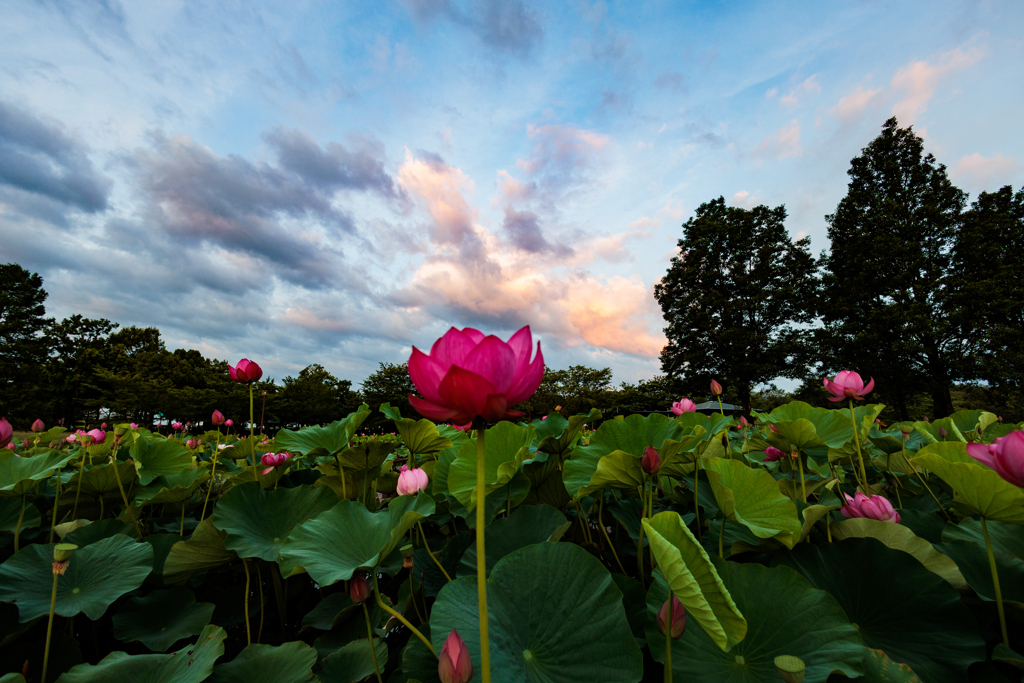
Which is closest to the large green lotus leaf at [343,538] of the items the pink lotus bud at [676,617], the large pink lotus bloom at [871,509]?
the pink lotus bud at [676,617]

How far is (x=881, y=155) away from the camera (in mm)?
14602

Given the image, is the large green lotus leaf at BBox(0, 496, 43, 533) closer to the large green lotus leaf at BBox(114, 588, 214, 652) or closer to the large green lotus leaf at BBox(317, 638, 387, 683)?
the large green lotus leaf at BBox(114, 588, 214, 652)

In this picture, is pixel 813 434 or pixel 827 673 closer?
pixel 827 673

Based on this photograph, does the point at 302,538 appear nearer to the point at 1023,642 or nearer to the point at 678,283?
the point at 1023,642

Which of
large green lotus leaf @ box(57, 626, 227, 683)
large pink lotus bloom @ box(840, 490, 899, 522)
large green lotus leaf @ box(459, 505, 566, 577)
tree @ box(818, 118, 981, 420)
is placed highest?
tree @ box(818, 118, 981, 420)

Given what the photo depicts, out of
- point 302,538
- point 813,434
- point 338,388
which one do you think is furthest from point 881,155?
point 338,388

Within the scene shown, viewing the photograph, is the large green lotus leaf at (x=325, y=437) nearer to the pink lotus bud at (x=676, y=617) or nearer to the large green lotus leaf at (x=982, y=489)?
the pink lotus bud at (x=676, y=617)

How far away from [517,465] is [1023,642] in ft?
2.69

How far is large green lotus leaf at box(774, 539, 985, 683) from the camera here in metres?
0.58

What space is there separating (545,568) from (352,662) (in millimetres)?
394

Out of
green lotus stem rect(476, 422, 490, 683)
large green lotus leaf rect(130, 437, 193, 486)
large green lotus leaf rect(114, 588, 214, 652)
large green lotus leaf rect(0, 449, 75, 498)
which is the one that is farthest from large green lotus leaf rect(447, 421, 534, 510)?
large green lotus leaf rect(0, 449, 75, 498)

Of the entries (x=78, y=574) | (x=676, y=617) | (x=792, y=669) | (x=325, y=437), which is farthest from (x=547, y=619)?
(x=78, y=574)

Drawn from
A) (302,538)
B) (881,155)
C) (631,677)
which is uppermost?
(881,155)

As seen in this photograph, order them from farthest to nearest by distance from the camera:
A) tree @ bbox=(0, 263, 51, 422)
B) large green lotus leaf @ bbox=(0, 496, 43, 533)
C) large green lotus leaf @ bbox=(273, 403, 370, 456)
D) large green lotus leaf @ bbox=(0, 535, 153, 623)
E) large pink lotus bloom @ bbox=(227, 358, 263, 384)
Result: tree @ bbox=(0, 263, 51, 422) → large pink lotus bloom @ bbox=(227, 358, 263, 384) → large green lotus leaf @ bbox=(273, 403, 370, 456) → large green lotus leaf @ bbox=(0, 496, 43, 533) → large green lotus leaf @ bbox=(0, 535, 153, 623)
